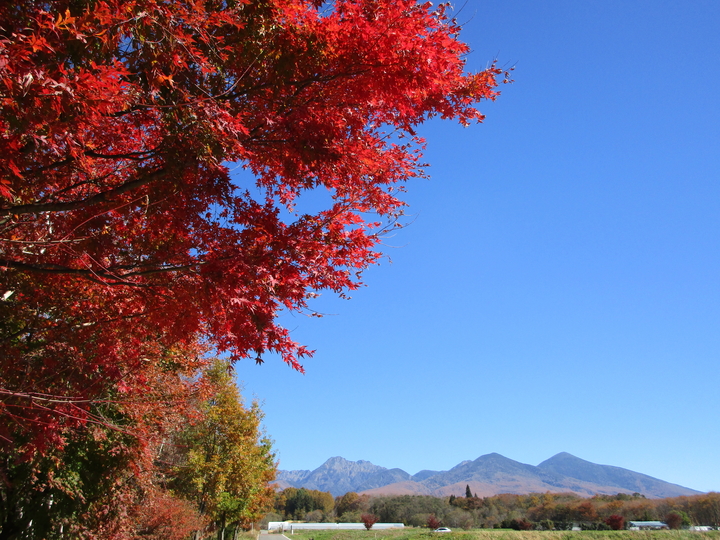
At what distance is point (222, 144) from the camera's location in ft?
11.4

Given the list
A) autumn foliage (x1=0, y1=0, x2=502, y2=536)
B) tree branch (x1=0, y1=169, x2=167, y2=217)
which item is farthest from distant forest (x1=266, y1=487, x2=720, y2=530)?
tree branch (x1=0, y1=169, x2=167, y2=217)

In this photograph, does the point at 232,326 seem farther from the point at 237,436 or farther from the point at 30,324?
the point at 237,436

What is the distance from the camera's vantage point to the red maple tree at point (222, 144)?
3197 mm

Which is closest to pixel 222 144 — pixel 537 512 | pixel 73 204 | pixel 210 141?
pixel 210 141

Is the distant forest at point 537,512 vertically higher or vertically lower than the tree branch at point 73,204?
lower

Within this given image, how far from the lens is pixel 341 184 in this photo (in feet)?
16.1

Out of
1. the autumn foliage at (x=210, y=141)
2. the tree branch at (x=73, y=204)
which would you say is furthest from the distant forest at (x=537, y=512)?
the tree branch at (x=73, y=204)

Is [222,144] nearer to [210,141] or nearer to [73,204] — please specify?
[210,141]

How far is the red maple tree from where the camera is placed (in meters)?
3.20

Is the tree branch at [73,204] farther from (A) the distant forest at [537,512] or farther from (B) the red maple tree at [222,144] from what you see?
(A) the distant forest at [537,512]

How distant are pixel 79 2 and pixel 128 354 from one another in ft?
16.1

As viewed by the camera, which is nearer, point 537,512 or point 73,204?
point 73,204

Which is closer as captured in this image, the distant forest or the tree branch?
the tree branch

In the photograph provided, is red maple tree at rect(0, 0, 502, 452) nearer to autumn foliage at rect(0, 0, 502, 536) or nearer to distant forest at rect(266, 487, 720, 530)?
autumn foliage at rect(0, 0, 502, 536)
